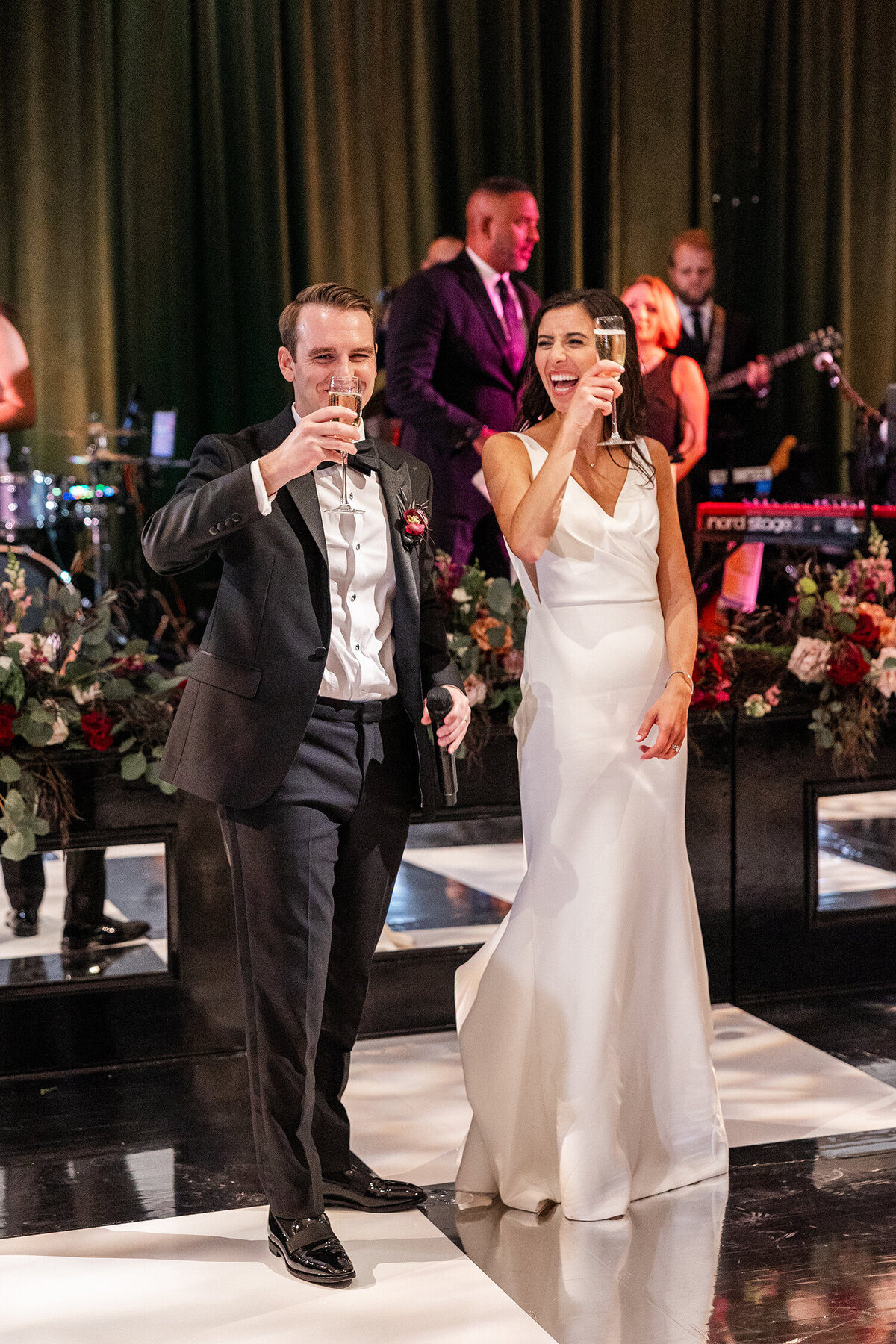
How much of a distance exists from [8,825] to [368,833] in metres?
1.31

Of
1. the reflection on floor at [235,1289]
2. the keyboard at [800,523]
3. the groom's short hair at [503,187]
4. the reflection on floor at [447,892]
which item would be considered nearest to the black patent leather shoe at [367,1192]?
the reflection on floor at [235,1289]

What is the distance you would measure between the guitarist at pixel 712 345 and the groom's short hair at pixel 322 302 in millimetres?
5287

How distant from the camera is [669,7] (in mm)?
9125

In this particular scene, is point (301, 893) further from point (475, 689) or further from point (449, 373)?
point (449, 373)

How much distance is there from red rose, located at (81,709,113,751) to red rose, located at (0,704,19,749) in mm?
171

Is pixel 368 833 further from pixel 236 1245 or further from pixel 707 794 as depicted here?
pixel 707 794

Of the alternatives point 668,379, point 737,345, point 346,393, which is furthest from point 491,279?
point 346,393

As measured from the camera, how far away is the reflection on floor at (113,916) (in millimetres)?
3775

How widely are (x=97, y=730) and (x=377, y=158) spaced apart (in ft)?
20.1

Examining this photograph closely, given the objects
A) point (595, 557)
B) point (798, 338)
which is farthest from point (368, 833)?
point (798, 338)

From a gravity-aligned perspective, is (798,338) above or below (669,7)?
below

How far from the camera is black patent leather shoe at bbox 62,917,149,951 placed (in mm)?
3818

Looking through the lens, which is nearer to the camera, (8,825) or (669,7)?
(8,825)

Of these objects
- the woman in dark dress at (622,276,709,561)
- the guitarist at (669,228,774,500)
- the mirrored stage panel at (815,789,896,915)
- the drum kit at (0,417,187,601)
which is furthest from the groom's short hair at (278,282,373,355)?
the guitarist at (669,228,774,500)
